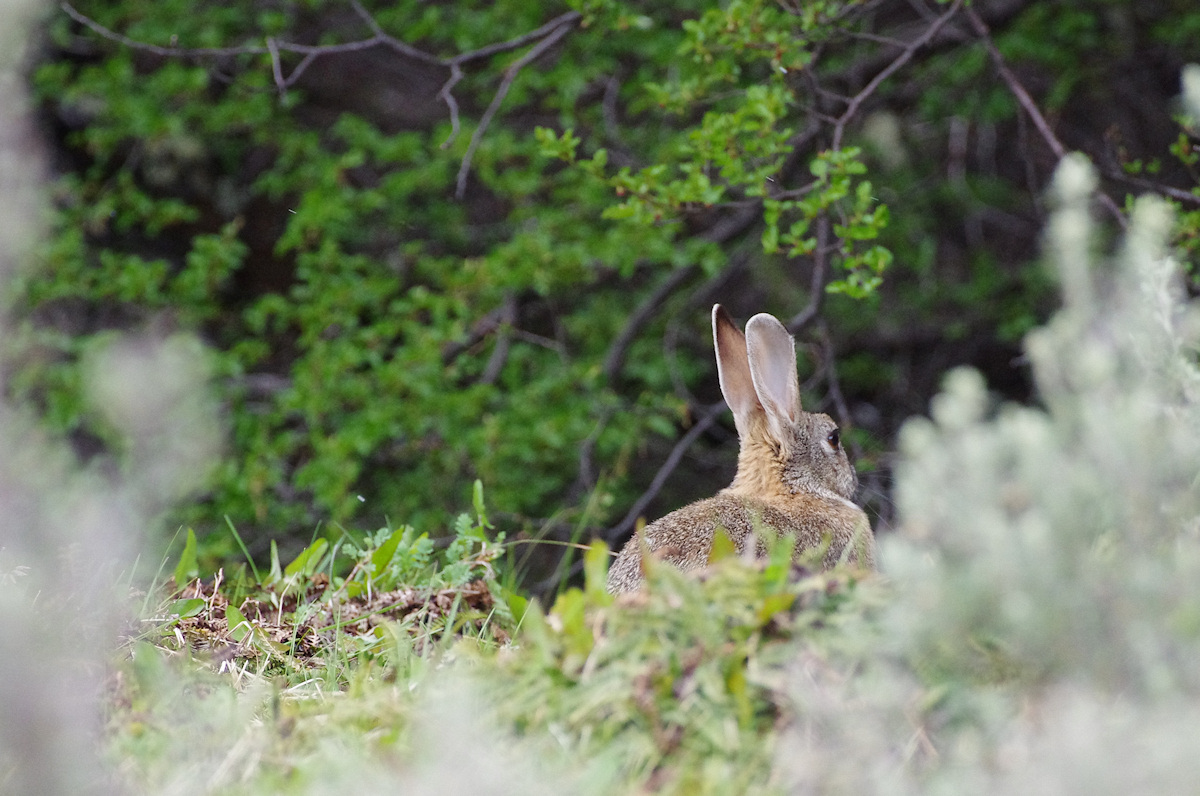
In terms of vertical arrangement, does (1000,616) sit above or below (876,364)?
above

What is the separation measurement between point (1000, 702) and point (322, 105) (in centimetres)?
974

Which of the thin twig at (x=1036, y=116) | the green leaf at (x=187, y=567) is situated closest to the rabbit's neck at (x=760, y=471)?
the thin twig at (x=1036, y=116)

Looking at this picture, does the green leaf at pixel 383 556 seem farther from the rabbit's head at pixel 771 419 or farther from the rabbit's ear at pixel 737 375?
the rabbit's ear at pixel 737 375

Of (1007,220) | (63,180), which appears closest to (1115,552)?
(63,180)

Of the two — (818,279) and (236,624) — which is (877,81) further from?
(236,624)

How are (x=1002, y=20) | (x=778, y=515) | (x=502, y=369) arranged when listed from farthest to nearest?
(x=502, y=369) < (x=1002, y=20) < (x=778, y=515)

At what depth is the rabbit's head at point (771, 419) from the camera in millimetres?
5891

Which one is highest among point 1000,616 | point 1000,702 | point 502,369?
point 1000,616

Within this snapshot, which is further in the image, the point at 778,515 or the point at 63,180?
the point at 63,180

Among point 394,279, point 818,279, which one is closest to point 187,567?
point 818,279

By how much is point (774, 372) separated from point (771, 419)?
0.24m

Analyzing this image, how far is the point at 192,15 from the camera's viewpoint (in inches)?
356

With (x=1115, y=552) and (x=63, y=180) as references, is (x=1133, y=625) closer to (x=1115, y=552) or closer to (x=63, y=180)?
(x=1115, y=552)

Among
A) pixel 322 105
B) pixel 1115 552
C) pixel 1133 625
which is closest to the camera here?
pixel 1133 625
